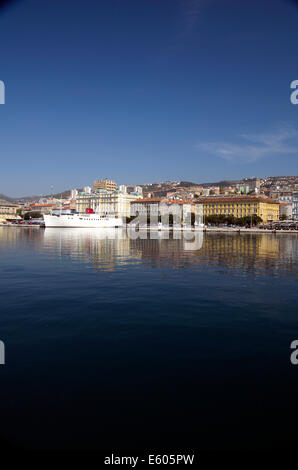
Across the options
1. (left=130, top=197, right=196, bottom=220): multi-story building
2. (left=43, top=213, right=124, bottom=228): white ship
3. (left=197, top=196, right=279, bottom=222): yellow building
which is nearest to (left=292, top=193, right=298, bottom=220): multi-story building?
(left=197, top=196, right=279, bottom=222): yellow building

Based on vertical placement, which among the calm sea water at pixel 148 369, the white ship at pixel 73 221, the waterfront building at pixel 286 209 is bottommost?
the calm sea water at pixel 148 369

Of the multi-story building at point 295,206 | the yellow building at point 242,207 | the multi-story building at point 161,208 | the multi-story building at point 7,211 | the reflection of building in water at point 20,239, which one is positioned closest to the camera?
the reflection of building in water at point 20,239

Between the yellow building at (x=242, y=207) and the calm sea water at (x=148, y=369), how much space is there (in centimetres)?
8373

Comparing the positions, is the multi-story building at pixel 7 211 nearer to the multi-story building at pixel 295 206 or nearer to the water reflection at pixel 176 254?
the multi-story building at pixel 295 206

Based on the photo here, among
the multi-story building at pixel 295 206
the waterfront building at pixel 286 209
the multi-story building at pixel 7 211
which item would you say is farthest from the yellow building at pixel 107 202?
the multi-story building at pixel 295 206

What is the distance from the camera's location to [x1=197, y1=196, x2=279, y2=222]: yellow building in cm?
8925

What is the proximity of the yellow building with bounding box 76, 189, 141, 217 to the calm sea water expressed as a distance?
358 ft

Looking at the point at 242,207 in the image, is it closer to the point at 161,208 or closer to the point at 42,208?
the point at 161,208

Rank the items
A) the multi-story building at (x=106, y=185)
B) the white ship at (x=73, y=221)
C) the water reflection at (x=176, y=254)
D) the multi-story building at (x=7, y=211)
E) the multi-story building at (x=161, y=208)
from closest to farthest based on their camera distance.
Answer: the water reflection at (x=176, y=254), the white ship at (x=73, y=221), the multi-story building at (x=161, y=208), the multi-story building at (x=7, y=211), the multi-story building at (x=106, y=185)

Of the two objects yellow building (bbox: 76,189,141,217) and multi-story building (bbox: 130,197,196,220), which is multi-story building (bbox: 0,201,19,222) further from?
multi-story building (bbox: 130,197,196,220)

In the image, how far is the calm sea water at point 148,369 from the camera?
3318 mm

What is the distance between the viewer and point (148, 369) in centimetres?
462

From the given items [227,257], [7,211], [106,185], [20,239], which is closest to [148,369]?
[227,257]

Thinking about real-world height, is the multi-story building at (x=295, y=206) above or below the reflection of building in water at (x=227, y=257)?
above
